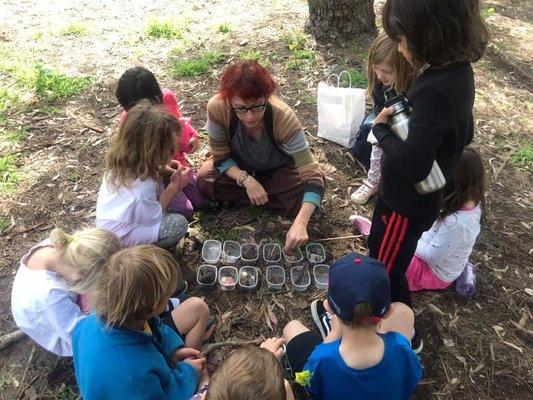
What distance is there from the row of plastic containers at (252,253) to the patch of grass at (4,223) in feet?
5.67

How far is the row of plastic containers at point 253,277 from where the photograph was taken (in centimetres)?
332

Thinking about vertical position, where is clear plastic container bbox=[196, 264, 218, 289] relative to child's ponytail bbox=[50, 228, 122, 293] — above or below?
below

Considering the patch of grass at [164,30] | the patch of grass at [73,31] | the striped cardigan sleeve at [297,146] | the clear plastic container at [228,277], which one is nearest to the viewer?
the clear plastic container at [228,277]

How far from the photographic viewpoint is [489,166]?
14.3ft

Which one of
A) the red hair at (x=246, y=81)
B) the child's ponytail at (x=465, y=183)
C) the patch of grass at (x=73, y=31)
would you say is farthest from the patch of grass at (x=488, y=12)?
the patch of grass at (x=73, y=31)

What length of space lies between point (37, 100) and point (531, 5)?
7.57 m

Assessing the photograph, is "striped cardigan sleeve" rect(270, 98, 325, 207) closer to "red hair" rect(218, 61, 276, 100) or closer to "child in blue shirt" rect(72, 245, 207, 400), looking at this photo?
"red hair" rect(218, 61, 276, 100)

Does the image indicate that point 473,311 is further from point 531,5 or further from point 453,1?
point 531,5

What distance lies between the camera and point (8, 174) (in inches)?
167

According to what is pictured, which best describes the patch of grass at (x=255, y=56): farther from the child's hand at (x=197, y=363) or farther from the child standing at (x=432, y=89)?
the child's hand at (x=197, y=363)

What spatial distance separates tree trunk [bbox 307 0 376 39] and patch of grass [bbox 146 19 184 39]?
1.89 meters

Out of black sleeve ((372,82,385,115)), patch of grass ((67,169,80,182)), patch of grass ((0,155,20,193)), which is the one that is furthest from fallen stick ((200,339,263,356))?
patch of grass ((0,155,20,193))

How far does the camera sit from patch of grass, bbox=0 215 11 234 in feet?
12.3

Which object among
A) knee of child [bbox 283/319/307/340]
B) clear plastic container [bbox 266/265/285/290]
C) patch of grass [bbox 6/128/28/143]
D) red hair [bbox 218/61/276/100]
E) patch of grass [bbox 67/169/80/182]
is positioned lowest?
clear plastic container [bbox 266/265/285/290]
